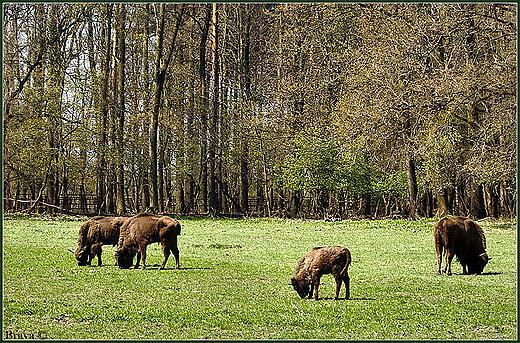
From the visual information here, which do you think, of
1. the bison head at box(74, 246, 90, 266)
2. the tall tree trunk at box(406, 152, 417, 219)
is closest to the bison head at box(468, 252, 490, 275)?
the bison head at box(74, 246, 90, 266)

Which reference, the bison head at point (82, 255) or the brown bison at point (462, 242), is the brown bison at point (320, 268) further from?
the bison head at point (82, 255)

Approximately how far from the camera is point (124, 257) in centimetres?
1702

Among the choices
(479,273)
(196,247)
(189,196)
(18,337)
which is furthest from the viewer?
(189,196)

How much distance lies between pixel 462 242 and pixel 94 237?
32.6ft

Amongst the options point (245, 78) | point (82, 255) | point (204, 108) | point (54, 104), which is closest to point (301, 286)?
point (82, 255)

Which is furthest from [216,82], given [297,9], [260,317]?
[260,317]

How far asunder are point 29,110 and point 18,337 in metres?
32.7

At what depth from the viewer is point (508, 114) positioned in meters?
29.2

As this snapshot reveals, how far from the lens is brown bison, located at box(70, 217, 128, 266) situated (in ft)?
57.6

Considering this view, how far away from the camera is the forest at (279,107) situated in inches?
1319

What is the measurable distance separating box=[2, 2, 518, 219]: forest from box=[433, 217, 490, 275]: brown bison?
13590mm

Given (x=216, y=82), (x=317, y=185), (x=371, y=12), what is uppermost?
(x=371, y=12)

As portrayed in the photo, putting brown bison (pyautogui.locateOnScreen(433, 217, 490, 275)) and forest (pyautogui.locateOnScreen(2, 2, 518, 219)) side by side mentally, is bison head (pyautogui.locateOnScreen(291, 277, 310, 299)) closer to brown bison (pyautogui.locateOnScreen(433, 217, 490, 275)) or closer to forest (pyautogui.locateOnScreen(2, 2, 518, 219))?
brown bison (pyautogui.locateOnScreen(433, 217, 490, 275))

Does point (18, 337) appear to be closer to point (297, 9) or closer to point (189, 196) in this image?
point (297, 9)
